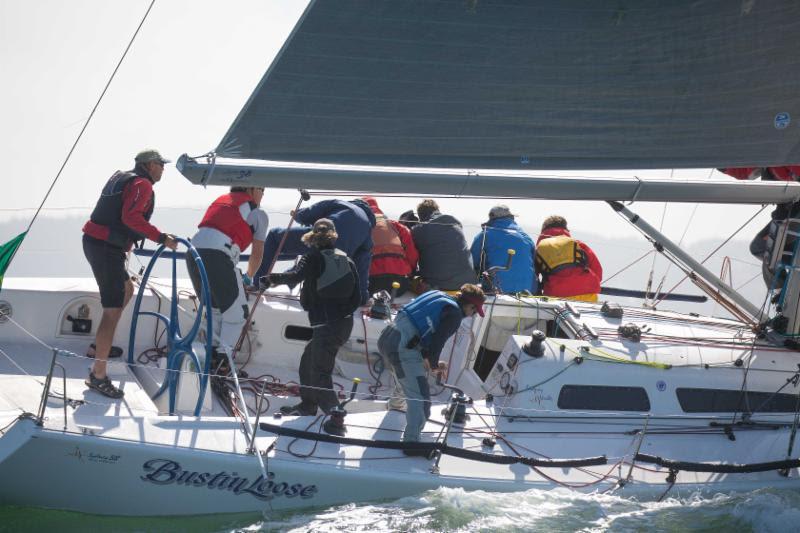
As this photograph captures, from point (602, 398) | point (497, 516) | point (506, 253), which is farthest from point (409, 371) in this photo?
point (506, 253)

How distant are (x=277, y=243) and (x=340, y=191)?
2.38 meters

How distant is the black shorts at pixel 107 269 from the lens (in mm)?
6059

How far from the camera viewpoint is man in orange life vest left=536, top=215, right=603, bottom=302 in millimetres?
8508

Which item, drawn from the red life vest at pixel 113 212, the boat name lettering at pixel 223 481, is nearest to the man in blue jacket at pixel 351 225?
the red life vest at pixel 113 212

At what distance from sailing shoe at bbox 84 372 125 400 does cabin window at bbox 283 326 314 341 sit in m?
1.65

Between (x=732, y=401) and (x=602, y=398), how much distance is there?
887 mm

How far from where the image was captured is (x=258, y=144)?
5340 millimetres

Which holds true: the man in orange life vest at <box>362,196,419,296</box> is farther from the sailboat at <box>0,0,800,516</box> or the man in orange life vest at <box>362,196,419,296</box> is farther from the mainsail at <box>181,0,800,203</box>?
the mainsail at <box>181,0,800,203</box>

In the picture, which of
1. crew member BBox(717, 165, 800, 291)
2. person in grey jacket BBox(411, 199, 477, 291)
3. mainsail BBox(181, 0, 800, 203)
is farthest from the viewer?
person in grey jacket BBox(411, 199, 477, 291)

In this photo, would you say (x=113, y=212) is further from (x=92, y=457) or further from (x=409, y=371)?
(x=409, y=371)

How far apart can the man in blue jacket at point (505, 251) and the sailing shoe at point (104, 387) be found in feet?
10.8

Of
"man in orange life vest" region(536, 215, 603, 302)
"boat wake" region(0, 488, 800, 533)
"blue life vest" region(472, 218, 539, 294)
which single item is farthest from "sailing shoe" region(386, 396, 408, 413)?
"man in orange life vest" region(536, 215, 603, 302)

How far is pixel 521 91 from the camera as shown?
18.9 ft

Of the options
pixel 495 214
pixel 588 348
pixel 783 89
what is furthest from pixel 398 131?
pixel 495 214
